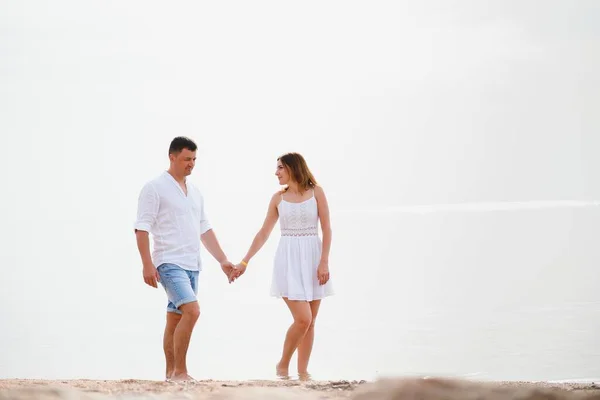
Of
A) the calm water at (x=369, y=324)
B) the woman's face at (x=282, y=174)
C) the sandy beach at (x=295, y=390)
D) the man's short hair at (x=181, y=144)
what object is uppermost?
the man's short hair at (x=181, y=144)

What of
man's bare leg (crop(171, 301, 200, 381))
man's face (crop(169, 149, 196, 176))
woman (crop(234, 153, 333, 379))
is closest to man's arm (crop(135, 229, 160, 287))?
man's bare leg (crop(171, 301, 200, 381))

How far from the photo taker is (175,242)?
7891 millimetres

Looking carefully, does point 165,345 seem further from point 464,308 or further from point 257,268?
point 257,268

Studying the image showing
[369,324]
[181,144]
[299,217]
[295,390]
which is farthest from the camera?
[369,324]

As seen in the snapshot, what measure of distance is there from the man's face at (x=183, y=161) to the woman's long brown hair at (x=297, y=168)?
0.95 meters

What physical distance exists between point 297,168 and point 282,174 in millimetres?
138

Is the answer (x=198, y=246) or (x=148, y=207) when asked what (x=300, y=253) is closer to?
(x=198, y=246)

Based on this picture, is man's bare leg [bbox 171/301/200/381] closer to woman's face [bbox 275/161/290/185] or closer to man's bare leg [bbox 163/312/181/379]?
man's bare leg [bbox 163/312/181/379]

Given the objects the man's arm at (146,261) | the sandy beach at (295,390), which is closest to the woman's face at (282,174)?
the man's arm at (146,261)

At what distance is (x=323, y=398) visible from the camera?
18.9ft

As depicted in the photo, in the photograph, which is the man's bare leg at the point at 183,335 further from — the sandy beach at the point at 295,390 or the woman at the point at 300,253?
the woman at the point at 300,253

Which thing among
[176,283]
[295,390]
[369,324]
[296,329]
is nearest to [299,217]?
[296,329]

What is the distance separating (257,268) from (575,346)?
16.2 meters

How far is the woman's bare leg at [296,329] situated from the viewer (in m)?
8.63
